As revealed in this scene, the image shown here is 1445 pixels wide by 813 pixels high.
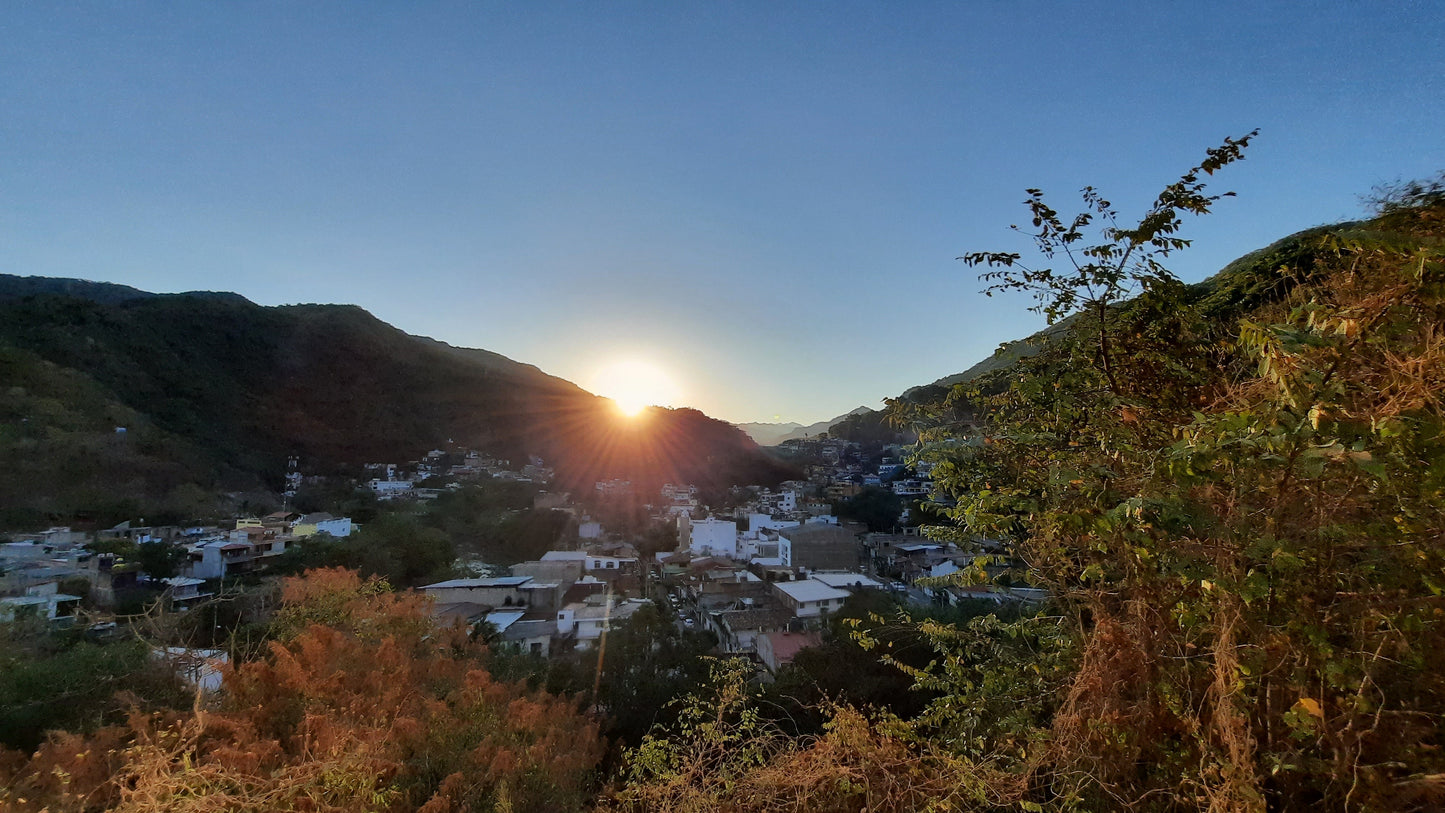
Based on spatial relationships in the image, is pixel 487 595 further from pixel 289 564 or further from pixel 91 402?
pixel 91 402

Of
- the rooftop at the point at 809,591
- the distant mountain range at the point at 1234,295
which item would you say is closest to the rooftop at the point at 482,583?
the rooftop at the point at 809,591

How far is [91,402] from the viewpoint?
18.4 m

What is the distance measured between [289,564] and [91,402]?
45.4ft

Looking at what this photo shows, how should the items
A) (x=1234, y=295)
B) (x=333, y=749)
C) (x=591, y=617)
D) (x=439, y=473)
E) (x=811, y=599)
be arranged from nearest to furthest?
1. (x=333, y=749)
2. (x=1234, y=295)
3. (x=591, y=617)
4. (x=811, y=599)
5. (x=439, y=473)

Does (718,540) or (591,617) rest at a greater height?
(591,617)

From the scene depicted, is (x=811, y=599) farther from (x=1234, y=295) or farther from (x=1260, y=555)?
(x=1260, y=555)

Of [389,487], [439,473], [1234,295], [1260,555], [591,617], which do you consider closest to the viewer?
[1260,555]

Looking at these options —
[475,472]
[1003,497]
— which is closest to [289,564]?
[1003,497]

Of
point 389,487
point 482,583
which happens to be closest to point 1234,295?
point 482,583

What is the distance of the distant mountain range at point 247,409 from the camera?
16125 mm

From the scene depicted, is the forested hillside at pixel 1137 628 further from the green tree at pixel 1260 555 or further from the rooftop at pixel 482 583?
the rooftop at pixel 482 583

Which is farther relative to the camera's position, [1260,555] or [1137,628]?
[1137,628]

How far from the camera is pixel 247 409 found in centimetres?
2503

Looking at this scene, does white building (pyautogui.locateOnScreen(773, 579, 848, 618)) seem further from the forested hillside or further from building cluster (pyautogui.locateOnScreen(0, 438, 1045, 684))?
the forested hillside
